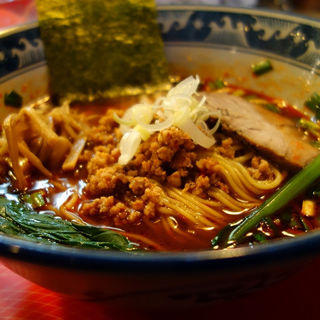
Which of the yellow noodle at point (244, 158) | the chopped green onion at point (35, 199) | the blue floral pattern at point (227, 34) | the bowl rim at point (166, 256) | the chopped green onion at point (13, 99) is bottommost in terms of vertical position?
the chopped green onion at point (35, 199)

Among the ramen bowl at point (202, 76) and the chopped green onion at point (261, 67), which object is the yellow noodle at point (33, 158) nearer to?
the ramen bowl at point (202, 76)

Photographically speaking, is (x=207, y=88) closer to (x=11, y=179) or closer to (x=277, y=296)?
(x=11, y=179)

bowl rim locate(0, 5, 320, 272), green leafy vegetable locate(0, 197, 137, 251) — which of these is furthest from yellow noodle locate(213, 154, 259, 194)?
bowl rim locate(0, 5, 320, 272)

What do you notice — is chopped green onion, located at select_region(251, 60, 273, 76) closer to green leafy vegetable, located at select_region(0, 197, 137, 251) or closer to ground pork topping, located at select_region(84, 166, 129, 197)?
ground pork topping, located at select_region(84, 166, 129, 197)

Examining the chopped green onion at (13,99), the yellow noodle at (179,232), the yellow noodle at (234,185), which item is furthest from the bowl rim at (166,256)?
the chopped green onion at (13,99)

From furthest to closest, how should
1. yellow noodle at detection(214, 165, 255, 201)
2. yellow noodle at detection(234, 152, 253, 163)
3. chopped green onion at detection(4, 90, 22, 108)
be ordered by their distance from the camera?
chopped green onion at detection(4, 90, 22, 108) → yellow noodle at detection(234, 152, 253, 163) → yellow noodle at detection(214, 165, 255, 201)
